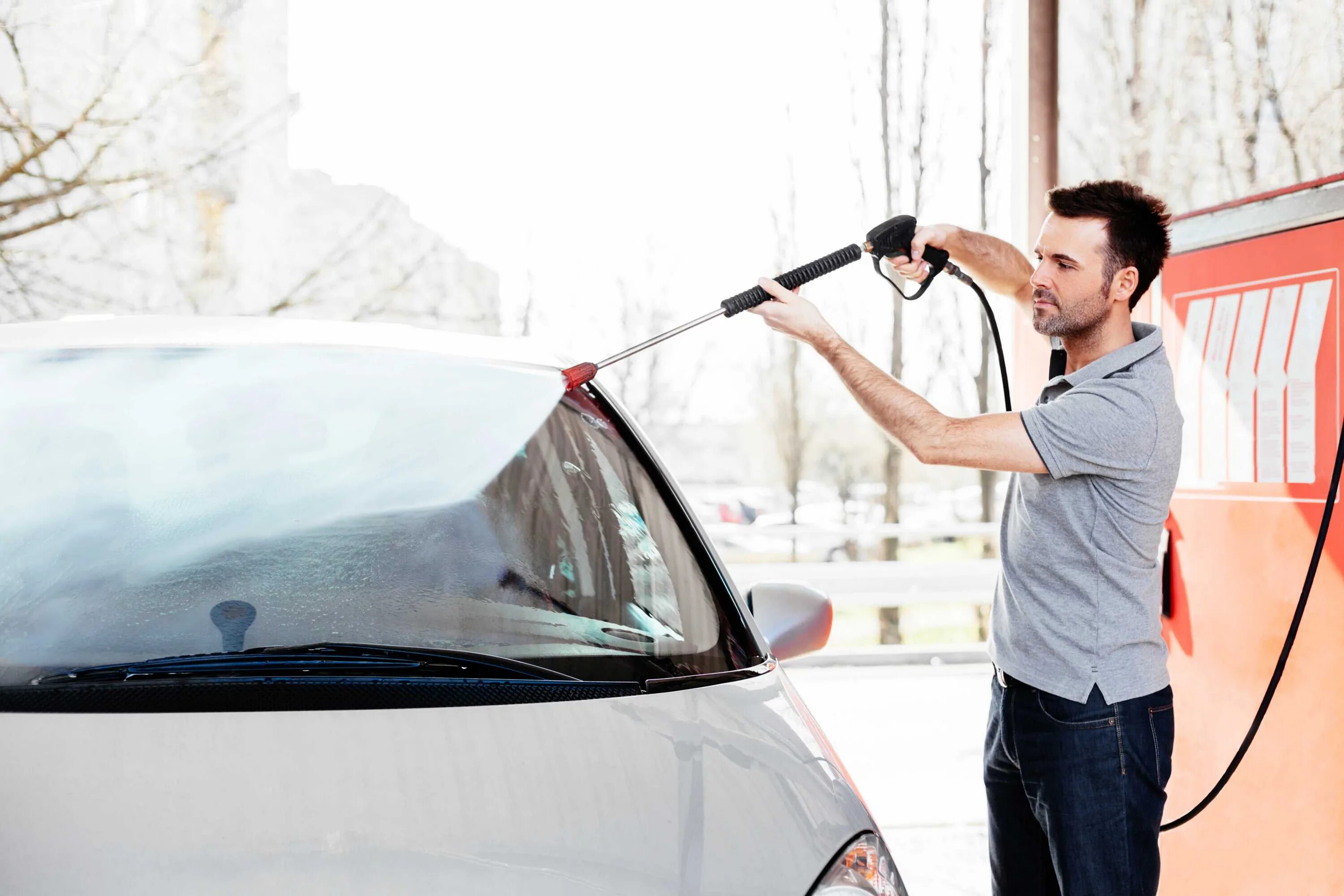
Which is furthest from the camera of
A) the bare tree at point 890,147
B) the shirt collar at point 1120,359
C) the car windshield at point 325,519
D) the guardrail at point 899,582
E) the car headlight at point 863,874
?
the bare tree at point 890,147

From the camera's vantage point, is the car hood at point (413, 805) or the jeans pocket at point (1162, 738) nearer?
the car hood at point (413, 805)

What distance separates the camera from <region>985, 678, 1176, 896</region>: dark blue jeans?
173 centimetres

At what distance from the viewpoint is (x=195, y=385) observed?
1.57 metres

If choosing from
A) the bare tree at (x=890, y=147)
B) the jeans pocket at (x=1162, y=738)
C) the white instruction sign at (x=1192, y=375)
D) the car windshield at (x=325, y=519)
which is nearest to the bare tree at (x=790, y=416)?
the bare tree at (x=890, y=147)

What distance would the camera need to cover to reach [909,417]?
1.79 m

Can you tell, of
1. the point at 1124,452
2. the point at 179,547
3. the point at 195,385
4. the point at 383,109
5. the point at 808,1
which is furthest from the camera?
the point at 808,1

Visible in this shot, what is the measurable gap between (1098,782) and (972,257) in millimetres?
1037

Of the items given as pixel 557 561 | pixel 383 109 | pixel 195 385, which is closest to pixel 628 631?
pixel 557 561

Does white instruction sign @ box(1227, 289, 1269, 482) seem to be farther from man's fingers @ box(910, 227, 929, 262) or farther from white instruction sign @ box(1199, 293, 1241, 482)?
man's fingers @ box(910, 227, 929, 262)

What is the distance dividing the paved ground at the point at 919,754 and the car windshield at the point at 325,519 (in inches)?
60.6

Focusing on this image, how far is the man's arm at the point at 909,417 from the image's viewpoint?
5.72 ft

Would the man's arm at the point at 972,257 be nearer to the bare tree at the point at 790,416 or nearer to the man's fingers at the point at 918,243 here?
the man's fingers at the point at 918,243

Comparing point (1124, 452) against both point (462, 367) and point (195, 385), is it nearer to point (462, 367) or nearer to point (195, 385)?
point (462, 367)

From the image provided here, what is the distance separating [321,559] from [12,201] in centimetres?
638
